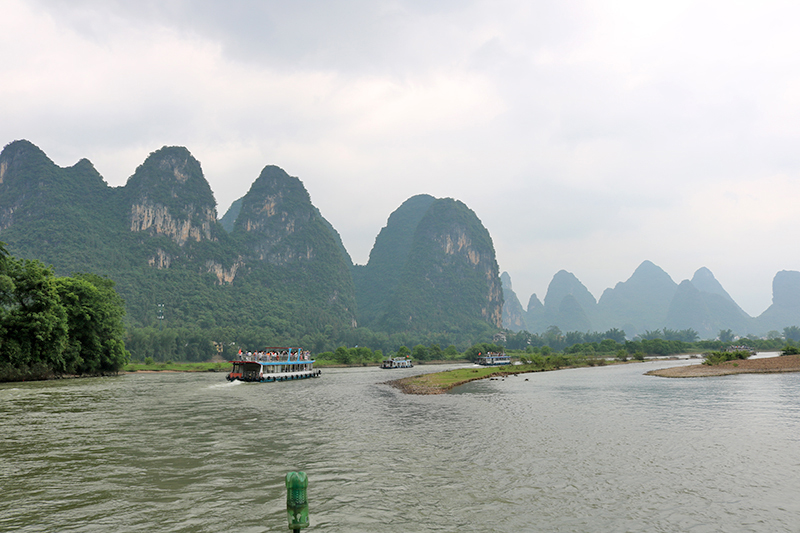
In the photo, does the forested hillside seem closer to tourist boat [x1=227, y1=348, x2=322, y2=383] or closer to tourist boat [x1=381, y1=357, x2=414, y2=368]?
tourist boat [x1=381, y1=357, x2=414, y2=368]

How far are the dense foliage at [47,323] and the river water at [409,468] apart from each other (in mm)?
24905

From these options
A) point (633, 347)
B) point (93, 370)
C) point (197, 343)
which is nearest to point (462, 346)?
point (633, 347)

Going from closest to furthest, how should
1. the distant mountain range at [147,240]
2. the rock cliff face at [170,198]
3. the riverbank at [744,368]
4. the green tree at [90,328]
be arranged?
the riverbank at [744,368]
the green tree at [90,328]
the distant mountain range at [147,240]
the rock cliff face at [170,198]

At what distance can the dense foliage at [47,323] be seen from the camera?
49438 mm

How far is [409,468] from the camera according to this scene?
1547cm

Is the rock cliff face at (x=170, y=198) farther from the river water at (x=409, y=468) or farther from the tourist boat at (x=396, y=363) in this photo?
the river water at (x=409, y=468)

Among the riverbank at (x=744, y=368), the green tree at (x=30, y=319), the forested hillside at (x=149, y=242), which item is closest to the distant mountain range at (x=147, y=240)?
the forested hillside at (x=149, y=242)

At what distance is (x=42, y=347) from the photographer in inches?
2069

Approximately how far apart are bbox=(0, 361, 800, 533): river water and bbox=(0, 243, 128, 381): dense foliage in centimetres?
2490

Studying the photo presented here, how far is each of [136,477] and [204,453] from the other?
3.48 metres

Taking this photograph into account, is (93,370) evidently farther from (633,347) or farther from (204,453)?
(633,347)

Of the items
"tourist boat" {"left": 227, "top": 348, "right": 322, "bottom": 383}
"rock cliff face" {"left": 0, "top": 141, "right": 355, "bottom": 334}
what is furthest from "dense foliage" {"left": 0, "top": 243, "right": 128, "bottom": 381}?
"rock cliff face" {"left": 0, "top": 141, "right": 355, "bottom": 334}

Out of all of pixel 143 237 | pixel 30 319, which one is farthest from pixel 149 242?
pixel 30 319

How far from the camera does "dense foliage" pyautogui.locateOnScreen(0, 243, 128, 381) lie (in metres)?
49.4
